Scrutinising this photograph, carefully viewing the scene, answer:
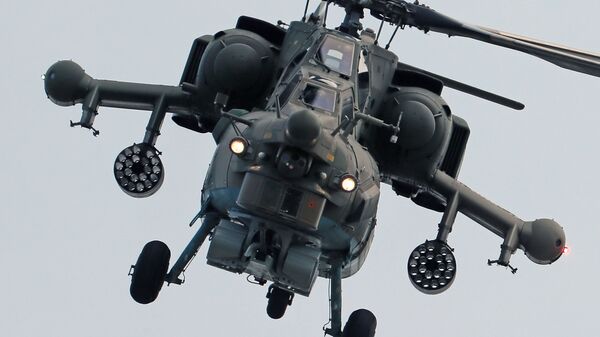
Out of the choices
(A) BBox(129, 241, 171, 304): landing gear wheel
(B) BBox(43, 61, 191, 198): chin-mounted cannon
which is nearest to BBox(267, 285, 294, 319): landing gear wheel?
(B) BBox(43, 61, 191, 198): chin-mounted cannon

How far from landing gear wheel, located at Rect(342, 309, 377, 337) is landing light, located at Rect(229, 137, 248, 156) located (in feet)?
13.4

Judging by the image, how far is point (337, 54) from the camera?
32.1 metres

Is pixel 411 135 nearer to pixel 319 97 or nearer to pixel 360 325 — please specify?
pixel 319 97

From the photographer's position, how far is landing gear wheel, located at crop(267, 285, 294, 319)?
3412cm

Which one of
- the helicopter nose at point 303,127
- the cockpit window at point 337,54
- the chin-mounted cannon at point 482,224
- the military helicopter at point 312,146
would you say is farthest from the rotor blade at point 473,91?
the helicopter nose at point 303,127

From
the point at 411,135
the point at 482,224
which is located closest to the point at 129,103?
the point at 411,135

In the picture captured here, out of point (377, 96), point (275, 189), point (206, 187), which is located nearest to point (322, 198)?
point (275, 189)

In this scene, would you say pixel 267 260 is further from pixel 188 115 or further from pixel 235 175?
pixel 188 115

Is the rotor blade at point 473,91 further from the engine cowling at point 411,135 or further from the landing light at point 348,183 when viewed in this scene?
the landing light at point 348,183

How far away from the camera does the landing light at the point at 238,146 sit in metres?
28.8

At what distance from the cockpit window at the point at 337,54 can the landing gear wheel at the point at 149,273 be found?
14.2ft

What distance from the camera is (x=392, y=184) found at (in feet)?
117

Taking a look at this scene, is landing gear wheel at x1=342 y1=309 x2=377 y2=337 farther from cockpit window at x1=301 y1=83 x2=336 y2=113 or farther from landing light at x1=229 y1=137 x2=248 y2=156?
landing light at x1=229 y1=137 x2=248 y2=156

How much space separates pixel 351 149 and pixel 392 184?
600cm
